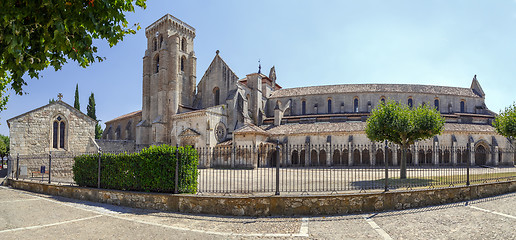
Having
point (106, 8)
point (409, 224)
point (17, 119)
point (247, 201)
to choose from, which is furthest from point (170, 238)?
point (17, 119)

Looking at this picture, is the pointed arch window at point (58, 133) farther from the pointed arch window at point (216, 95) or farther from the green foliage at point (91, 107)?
the green foliage at point (91, 107)

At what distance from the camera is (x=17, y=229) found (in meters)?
7.36

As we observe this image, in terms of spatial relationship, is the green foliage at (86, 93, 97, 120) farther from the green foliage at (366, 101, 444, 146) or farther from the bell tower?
the green foliage at (366, 101, 444, 146)

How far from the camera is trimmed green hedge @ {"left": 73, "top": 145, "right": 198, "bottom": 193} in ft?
31.7

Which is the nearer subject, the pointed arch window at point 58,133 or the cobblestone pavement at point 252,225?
the cobblestone pavement at point 252,225

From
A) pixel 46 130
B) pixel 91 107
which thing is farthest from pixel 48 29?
pixel 91 107

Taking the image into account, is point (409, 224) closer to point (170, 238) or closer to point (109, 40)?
point (170, 238)

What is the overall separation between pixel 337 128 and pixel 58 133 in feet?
91.5

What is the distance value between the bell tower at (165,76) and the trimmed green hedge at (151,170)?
26131 millimetres

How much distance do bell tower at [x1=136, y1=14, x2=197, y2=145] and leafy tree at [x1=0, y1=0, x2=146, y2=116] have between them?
107 feet

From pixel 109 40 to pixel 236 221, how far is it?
5.56 metres

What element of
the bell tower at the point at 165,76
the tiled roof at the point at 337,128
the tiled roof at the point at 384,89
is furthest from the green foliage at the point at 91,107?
the tiled roof at the point at 337,128

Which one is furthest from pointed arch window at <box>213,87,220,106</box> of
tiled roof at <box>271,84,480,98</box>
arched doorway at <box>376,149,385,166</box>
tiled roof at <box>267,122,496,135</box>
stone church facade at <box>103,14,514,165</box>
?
arched doorway at <box>376,149,385,166</box>

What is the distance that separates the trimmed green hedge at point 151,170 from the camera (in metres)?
9.66
